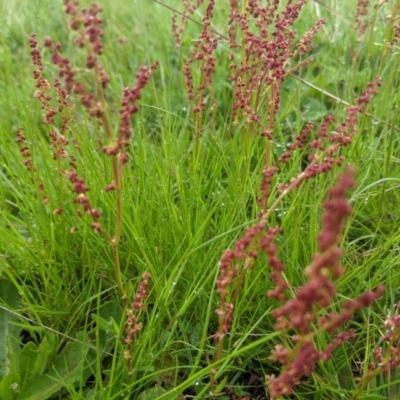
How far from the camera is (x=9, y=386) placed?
1.20 m

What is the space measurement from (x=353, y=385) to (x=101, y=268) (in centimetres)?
69

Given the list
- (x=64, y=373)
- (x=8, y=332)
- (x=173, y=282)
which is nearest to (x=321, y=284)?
(x=173, y=282)

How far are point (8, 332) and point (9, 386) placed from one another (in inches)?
7.7

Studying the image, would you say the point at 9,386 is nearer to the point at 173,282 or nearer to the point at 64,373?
the point at 64,373

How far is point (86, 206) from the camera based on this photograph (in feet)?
3.32

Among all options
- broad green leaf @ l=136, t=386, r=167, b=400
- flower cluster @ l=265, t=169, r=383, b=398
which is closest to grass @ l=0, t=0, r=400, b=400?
broad green leaf @ l=136, t=386, r=167, b=400

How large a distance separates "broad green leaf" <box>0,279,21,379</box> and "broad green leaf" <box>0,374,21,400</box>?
0.07ft

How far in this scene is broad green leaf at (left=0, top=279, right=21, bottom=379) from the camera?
4.16ft

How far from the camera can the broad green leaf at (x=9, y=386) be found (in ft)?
3.89

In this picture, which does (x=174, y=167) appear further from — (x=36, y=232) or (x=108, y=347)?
(x=108, y=347)

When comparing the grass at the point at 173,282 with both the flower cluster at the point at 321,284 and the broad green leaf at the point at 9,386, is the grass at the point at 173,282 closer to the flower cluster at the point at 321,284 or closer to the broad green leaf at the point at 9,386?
the broad green leaf at the point at 9,386

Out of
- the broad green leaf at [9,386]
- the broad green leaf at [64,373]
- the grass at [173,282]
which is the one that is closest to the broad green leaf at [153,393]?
the grass at [173,282]

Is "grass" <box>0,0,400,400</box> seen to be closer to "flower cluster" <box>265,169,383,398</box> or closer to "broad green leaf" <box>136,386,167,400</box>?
"broad green leaf" <box>136,386,167,400</box>

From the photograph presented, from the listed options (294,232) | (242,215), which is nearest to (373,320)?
(294,232)
